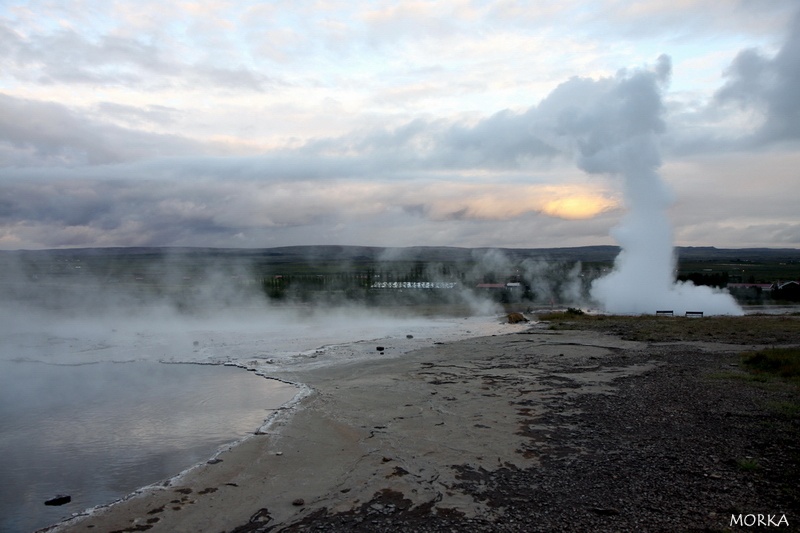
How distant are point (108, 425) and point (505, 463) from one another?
841 cm

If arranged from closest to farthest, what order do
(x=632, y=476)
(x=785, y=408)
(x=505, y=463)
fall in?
(x=632, y=476), (x=505, y=463), (x=785, y=408)

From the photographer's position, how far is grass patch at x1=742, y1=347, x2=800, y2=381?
14539 millimetres

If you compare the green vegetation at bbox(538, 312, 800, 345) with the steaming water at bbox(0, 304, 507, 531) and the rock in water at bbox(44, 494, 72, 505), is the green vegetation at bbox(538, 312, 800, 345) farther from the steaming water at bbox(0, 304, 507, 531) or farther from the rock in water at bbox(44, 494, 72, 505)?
the rock in water at bbox(44, 494, 72, 505)

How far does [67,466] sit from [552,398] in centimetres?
953

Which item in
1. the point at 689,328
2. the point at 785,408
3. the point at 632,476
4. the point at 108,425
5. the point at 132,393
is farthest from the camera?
the point at 689,328

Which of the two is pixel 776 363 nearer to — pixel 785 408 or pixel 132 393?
pixel 785 408

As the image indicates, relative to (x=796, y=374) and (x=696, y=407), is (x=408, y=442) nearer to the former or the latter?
(x=696, y=407)

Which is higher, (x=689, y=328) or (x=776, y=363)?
(x=776, y=363)

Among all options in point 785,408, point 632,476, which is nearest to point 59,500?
point 632,476

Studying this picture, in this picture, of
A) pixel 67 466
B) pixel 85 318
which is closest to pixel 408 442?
pixel 67 466

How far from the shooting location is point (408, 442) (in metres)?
9.88

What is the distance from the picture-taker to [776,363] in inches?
616

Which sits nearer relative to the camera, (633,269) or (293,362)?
(293,362)

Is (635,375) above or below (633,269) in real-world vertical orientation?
below
